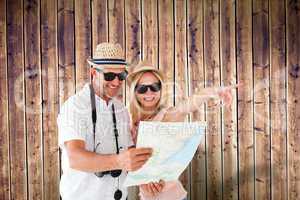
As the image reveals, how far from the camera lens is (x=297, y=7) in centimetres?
230

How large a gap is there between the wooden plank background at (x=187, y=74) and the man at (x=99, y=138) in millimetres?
565

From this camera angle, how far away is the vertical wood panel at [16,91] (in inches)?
88.6

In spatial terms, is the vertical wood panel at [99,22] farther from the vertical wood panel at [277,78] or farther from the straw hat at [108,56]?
the vertical wood panel at [277,78]

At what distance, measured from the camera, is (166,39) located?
2285mm

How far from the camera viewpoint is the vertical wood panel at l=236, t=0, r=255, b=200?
7.55ft

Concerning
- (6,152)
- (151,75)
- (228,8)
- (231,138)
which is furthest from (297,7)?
(6,152)

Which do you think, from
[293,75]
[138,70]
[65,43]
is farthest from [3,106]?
[293,75]

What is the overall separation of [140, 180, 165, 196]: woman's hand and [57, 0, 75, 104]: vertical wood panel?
84cm

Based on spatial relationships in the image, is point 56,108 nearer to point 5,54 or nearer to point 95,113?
point 5,54

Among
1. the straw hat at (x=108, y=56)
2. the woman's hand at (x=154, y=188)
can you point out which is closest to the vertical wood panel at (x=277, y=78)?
the woman's hand at (x=154, y=188)

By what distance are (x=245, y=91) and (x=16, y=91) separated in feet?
4.35

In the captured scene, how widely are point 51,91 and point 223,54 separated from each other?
102cm

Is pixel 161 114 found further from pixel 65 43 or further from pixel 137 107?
pixel 65 43

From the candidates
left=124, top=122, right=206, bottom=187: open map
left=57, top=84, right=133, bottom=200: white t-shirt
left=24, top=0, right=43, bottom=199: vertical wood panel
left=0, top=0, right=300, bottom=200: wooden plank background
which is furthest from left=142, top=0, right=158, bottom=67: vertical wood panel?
left=124, top=122, right=206, bottom=187: open map
